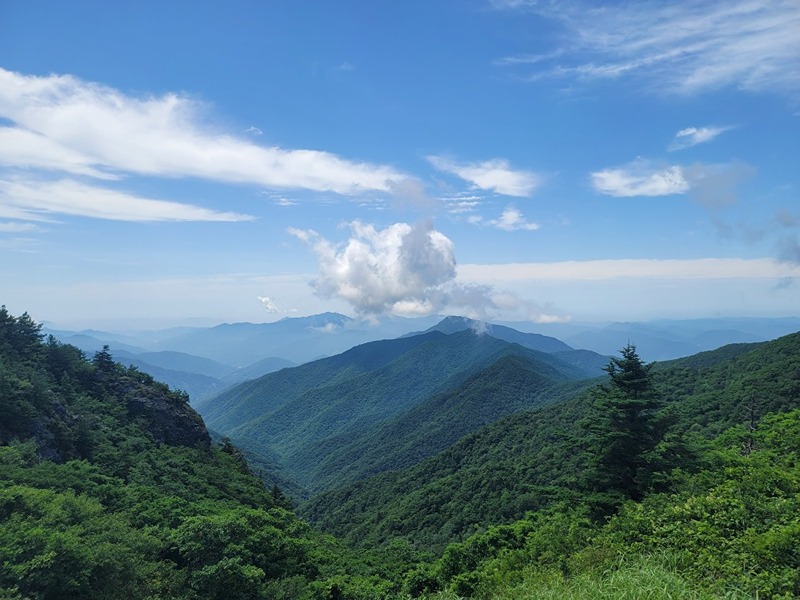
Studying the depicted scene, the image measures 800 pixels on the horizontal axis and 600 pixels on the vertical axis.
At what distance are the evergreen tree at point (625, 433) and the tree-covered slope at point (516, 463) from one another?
1083mm

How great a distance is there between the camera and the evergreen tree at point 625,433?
64.5ft

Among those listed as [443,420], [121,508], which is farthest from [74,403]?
[443,420]

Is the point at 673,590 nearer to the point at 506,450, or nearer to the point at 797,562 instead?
the point at 797,562

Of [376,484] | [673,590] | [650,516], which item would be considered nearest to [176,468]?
[650,516]

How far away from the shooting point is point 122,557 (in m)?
17.7

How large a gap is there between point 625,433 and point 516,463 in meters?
55.6

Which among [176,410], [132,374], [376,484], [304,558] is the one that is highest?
[132,374]

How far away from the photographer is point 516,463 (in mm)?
70125

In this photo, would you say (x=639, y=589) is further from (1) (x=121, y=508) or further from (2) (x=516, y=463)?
(2) (x=516, y=463)

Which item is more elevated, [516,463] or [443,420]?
[516,463]

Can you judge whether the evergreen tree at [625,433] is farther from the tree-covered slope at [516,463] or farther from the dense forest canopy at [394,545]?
the tree-covered slope at [516,463]

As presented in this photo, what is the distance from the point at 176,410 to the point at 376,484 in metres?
66.4

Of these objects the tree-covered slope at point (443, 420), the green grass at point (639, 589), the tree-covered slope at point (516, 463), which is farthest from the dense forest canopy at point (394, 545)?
the tree-covered slope at point (443, 420)

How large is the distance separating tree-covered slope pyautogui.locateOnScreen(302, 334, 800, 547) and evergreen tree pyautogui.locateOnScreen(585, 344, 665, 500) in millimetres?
1083
